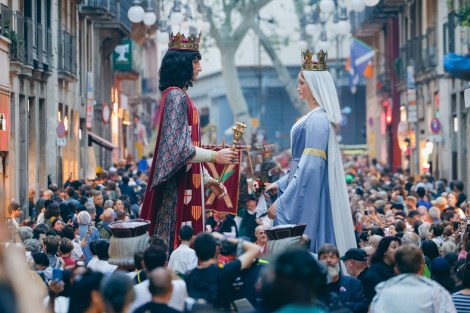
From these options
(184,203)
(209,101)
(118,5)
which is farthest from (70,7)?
(209,101)

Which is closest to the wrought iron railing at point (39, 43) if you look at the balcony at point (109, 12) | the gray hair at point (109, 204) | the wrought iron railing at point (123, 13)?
the gray hair at point (109, 204)

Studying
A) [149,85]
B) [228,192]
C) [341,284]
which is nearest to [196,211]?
[341,284]

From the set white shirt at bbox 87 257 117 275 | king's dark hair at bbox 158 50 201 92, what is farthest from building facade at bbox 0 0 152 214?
king's dark hair at bbox 158 50 201 92

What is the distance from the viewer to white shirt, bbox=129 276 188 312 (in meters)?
8.16

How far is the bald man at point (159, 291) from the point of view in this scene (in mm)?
7953

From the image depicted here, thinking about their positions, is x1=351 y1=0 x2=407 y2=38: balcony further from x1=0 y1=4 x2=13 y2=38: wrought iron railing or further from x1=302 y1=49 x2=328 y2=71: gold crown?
x1=302 y1=49 x2=328 y2=71: gold crown

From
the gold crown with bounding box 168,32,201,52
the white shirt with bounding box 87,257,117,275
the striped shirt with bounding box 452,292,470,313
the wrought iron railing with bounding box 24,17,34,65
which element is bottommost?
the striped shirt with bounding box 452,292,470,313

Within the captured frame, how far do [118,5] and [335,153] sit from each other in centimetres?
3570

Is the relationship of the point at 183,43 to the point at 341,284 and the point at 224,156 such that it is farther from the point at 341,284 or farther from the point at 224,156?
the point at 341,284

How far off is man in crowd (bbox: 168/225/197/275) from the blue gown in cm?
95

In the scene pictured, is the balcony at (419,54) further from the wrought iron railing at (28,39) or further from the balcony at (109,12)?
the wrought iron railing at (28,39)

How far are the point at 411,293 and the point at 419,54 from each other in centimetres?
3494

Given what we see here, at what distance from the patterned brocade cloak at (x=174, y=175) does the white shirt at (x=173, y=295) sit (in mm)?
3322

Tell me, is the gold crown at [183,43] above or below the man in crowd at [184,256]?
above
